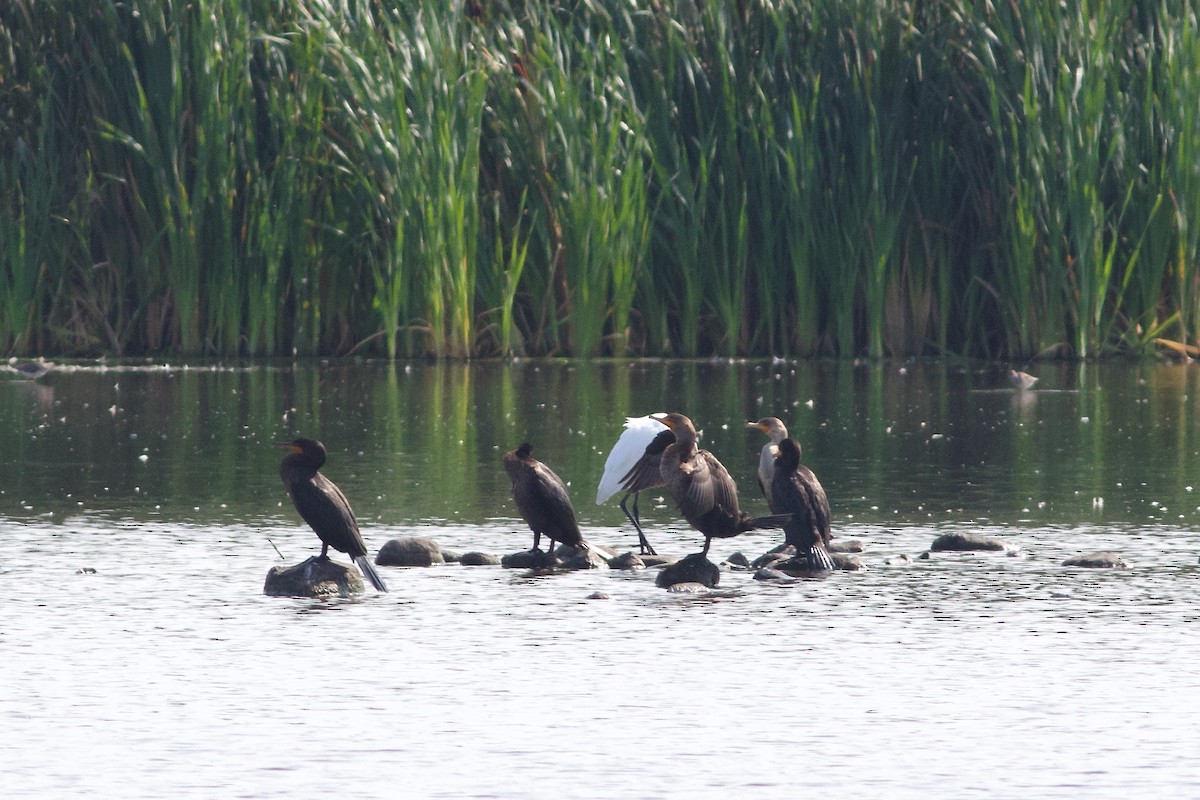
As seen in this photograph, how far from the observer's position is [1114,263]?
17.5 metres

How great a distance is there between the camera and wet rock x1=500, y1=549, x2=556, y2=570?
24.1 feet

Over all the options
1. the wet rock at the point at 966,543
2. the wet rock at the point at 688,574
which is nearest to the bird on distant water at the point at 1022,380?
the wet rock at the point at 966,543

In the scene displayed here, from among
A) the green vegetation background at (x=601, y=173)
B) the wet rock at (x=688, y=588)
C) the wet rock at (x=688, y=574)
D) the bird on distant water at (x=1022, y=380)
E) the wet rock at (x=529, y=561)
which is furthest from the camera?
the green vegetation background at (x=601, y=173)

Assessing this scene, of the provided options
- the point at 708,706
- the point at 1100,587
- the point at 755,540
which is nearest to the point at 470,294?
the point at 755,540

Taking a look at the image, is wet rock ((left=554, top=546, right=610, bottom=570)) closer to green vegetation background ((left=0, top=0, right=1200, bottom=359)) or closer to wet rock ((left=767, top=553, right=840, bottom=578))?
wet rock ((left=767, top=553, right=840, bottom=578))

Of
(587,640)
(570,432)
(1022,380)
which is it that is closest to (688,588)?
(587,640)

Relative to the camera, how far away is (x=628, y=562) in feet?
24.1

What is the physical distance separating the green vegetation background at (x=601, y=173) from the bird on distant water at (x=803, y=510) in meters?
9.88

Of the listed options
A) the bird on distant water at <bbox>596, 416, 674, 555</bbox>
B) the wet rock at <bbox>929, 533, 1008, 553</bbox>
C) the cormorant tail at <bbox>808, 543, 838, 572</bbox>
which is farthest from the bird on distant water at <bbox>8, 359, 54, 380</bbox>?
the cormorant tail at <bbox>808, 543, 838, 572</bbox>

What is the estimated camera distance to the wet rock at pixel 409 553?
7.34 meters

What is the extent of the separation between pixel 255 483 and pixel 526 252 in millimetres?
8145

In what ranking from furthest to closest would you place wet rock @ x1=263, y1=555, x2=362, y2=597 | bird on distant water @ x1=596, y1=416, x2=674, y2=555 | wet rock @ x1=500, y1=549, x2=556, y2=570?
bird on distant water @ x1=596, y1=416, x2=674, y2=555
wet rock @ x1=500, y1=549, x2=556, y2=570
wet rock @ x1=263, y1=555, x2=362, y2=597

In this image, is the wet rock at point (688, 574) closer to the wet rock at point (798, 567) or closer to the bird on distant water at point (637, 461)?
the wet rock at point (798, 567)

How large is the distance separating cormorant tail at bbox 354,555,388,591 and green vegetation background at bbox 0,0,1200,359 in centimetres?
1036
